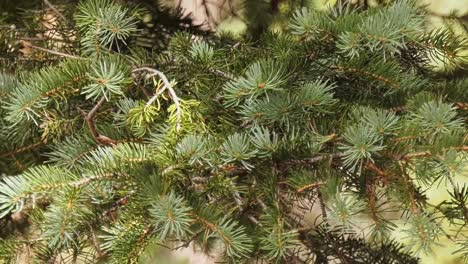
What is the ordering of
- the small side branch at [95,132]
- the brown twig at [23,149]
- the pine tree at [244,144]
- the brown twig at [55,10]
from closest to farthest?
the pine tree at [244,144] < the small side branch at [95,132] < the brown twig at [23,149] < the brown twig at [55,10]

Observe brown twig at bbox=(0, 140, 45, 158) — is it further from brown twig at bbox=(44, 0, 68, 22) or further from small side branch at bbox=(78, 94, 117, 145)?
brown twig at bbox=(44, 0, 68, 22)

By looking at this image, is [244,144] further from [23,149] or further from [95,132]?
[23,149]

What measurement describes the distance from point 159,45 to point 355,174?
2.00ft

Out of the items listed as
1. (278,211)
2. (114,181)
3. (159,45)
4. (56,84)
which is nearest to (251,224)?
(278,211)

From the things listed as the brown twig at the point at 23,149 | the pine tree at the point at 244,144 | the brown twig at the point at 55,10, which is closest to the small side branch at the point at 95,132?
the pine tree at the point at 244,144

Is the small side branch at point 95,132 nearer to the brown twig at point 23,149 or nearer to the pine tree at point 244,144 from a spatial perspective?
the pine tree at point 244,144

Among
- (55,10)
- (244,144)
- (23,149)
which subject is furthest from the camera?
(55,10)

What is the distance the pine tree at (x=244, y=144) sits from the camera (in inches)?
24.5

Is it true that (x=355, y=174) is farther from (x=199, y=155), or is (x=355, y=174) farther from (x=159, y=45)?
(x=159, y=45)

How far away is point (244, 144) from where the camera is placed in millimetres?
672

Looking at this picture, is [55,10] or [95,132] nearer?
[95,132]

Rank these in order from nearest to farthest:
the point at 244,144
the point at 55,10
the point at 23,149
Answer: the point at 244,144, the point at 23,149, the point at 55,10

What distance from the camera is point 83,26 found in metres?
0.85

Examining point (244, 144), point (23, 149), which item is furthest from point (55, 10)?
point (244, 144)
